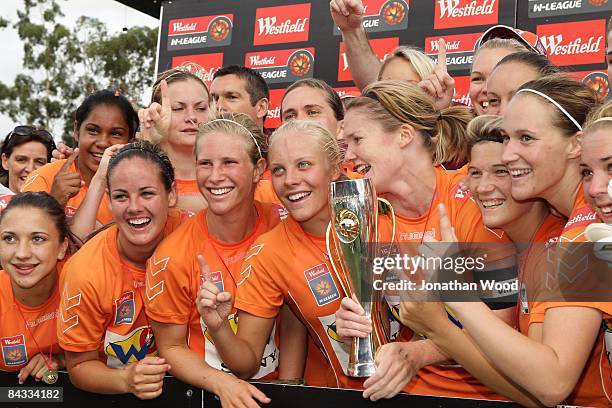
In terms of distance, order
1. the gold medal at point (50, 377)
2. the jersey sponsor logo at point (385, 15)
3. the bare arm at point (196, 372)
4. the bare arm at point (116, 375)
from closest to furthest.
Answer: the bare arm at point (196, 372)
the bare arm at point (116, 375)
the gold medal at point (50, 377)
the jersey sponsor logo at point (385, 15)

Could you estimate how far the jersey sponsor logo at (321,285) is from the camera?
3008mm

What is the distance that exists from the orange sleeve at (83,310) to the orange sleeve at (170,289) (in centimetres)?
23

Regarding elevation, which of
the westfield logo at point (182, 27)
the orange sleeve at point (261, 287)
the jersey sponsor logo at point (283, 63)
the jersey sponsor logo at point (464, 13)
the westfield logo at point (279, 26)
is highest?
the westfield logo at point (182, 27)

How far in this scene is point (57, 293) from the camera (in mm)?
3758

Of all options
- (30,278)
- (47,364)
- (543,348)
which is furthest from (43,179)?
(543,348)

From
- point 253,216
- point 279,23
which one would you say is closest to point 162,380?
point 253,216

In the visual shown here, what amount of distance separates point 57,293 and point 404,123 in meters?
1.91

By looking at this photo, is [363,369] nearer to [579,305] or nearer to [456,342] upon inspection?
[456,342]

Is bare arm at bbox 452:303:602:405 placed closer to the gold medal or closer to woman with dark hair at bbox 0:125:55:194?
the gold medal

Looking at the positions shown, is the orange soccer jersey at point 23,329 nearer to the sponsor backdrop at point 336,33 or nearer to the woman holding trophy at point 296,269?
the woman holding trophy at point 296,269

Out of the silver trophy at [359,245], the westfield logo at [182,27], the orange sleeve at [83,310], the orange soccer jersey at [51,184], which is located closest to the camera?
the silver trophy at [359,245]

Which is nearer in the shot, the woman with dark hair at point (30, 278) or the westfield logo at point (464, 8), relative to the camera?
the woman with dark hair at point (30, 278)

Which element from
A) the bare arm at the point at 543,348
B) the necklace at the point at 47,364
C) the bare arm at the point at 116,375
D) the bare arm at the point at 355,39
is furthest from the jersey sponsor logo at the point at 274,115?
the bare arm at the point at 543,348

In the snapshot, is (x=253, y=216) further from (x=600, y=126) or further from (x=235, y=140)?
(x=600, y=126)
